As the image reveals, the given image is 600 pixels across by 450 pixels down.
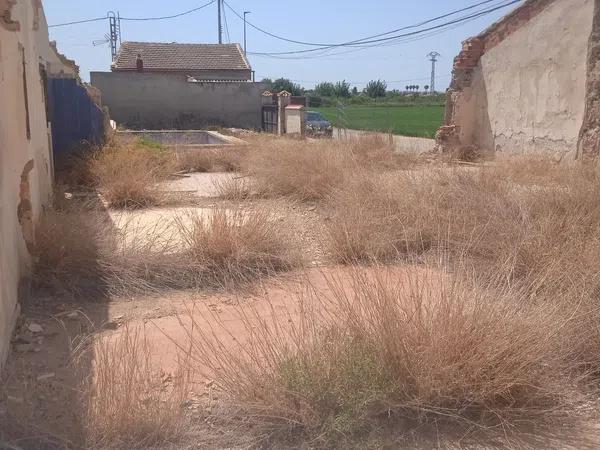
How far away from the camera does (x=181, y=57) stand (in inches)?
1491

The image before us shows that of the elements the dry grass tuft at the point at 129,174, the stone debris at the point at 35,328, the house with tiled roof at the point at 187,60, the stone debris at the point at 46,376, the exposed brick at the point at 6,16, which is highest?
the house with tiled roof at the point at 187,60

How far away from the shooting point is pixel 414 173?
7.70m

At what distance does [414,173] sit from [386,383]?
5.24m

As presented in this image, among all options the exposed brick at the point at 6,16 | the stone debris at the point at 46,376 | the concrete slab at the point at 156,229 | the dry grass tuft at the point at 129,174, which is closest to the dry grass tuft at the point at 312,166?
the concrete slab at the point at 156,229

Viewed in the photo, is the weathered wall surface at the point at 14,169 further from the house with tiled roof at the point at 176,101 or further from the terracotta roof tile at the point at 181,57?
the terracotta roof tile at the point at 181,57

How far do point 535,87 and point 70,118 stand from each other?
889cm

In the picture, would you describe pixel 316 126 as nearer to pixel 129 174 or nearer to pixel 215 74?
pixel 215 74

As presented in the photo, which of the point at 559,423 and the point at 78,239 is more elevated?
the point at 78,239

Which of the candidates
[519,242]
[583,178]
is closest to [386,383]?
[519,242]

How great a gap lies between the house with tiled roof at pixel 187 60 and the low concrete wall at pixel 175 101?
8.15m

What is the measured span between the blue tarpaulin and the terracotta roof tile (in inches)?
1034

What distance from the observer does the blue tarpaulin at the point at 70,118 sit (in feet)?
35.4

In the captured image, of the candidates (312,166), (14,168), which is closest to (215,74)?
(312,166)

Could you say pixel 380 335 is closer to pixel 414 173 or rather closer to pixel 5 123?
pixel 5 123
